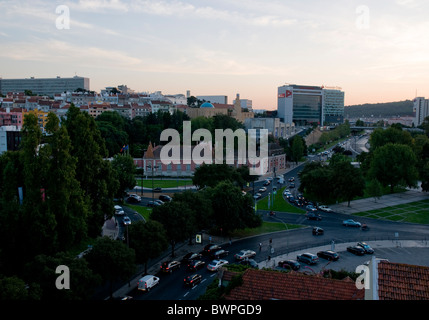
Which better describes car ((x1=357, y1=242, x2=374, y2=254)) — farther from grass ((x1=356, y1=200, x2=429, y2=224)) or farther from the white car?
the white car

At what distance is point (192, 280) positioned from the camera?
19.8 m

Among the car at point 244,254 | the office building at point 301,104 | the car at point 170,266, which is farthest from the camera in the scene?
the office building at point 301,104

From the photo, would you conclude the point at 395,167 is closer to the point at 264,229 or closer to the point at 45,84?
the point at 264,229

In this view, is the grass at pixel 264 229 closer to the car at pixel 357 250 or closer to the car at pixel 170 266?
the car at pixel 357 250

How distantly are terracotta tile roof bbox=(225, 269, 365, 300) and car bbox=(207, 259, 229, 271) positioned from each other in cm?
829

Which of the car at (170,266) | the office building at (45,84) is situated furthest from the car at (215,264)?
the office building at (45,84)

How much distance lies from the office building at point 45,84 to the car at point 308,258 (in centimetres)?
14126

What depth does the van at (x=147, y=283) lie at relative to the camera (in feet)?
62.5

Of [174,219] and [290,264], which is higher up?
[174,219]

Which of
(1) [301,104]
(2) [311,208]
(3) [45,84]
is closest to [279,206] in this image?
(2) [311,208]

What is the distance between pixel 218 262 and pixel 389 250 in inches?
482

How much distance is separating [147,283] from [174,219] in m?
4.86

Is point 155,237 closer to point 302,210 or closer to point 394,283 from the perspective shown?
point 394,283
